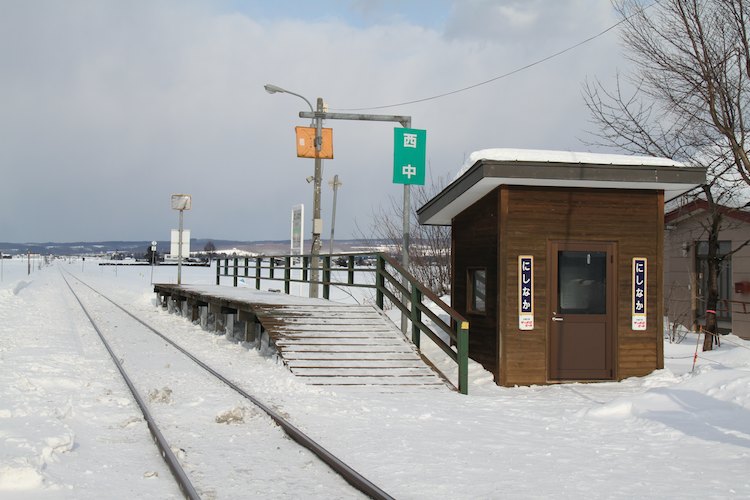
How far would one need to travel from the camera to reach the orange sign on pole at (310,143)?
2070 centimetres

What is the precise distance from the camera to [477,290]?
13.1m

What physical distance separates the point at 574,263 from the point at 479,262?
1.72 metres

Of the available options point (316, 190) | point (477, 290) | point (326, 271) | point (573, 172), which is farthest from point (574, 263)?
point (316, 190)

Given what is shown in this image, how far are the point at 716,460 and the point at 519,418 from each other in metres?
2.47

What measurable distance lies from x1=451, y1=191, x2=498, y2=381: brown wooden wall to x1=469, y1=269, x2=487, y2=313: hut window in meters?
0.11

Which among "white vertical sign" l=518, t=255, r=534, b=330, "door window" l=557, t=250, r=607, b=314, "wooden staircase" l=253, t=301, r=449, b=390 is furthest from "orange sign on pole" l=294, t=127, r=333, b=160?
"door window" l=557, t=250, r=607, b=314

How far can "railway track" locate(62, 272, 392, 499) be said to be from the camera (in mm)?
5672

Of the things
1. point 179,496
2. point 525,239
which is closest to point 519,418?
point 525,239

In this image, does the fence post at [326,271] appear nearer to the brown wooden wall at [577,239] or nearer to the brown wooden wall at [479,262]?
the brown wooden wall at [479,262]

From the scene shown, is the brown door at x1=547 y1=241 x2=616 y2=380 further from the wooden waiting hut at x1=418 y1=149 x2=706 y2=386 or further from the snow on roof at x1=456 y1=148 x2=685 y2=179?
the snow on roof at x1=456 y1=148 x2=685 y2=179

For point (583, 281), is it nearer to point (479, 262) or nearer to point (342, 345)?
point (479, 262)

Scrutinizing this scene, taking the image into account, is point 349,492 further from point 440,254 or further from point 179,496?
point 440,254

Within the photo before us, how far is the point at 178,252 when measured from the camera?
33344 mm

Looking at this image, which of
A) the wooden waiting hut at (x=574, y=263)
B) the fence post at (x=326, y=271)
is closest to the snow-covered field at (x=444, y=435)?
the wooden waiting hut at (x=574, y=263)
